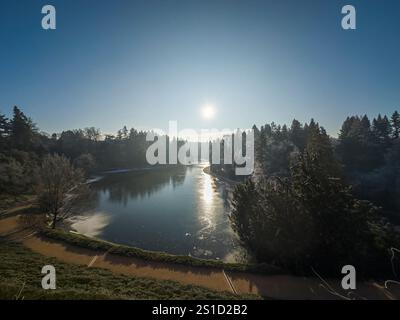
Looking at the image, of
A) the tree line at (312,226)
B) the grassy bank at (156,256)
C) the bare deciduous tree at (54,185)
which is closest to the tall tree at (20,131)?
the bare deciduous tree at (54,185)

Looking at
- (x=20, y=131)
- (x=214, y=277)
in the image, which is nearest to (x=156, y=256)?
(x=214, y=277)

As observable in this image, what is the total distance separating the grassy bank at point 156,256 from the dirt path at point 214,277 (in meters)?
0.37

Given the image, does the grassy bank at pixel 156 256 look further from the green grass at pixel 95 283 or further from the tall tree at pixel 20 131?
the tall tree at pixel 20 131

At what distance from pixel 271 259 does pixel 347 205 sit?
6.73 metres

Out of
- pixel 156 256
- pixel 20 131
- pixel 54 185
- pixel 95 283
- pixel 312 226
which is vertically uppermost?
pixel 20 131

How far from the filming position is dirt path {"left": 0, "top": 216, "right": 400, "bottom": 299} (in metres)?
14.3

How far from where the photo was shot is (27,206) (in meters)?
33.0

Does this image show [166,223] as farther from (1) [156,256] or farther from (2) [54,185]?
(2) [54,185]

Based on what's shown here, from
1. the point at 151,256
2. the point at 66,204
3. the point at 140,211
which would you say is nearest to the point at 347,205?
the point at 151,256

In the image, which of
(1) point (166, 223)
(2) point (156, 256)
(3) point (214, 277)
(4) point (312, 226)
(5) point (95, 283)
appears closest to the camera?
(5) point (95, 283)

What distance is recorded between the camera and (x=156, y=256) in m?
18.7

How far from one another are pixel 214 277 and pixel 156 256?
5.00m

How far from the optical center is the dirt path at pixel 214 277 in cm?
1434
